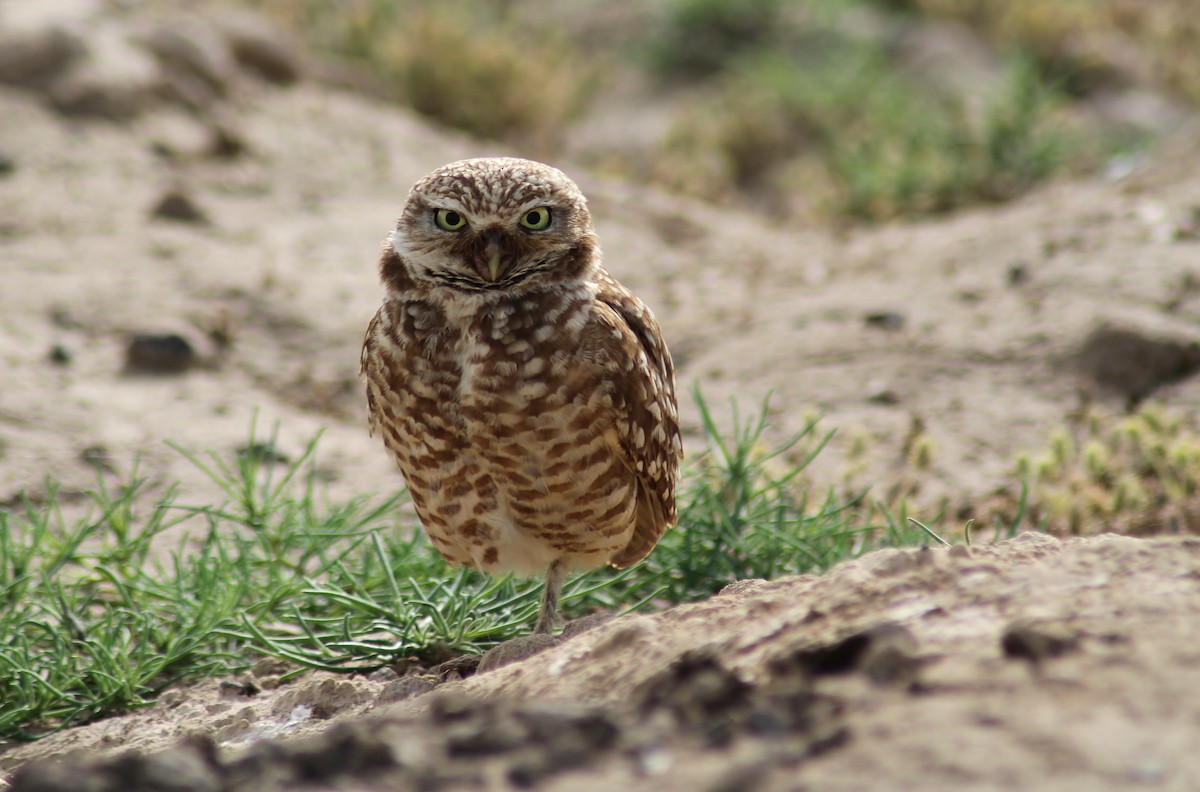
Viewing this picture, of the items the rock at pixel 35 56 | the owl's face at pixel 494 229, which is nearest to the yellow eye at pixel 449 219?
the owl's face at pixel 494 229

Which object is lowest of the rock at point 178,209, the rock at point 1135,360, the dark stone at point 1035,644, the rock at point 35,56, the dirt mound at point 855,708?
the rock at point 1135,360

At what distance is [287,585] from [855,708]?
8.17ft

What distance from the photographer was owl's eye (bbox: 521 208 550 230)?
12.3 feet

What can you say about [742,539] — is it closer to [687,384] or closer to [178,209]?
[687,384]

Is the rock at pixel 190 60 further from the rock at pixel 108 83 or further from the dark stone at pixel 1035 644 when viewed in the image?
the dark stone at pixel 1035 644

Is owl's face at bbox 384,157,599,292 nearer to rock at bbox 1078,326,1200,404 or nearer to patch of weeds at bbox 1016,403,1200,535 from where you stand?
patch of weeds at bbox 1016,403,1200,535

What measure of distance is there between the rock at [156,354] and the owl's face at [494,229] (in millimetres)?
2787

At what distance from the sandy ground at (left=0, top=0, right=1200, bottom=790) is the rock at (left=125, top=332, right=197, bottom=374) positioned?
0.07 ft

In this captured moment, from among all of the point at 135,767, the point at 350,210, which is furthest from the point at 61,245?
the point at 135,767

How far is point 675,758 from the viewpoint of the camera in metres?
2.02

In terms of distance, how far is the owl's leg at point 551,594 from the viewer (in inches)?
156

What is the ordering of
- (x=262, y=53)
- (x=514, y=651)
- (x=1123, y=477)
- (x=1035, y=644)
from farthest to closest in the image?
(x=262, y=53)
(x=1123, y=477)
(x=514, y=651)
(x=1035, y=644)

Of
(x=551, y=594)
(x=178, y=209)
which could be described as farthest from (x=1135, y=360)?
(x=178, y=209)

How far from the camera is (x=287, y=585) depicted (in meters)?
4.15
